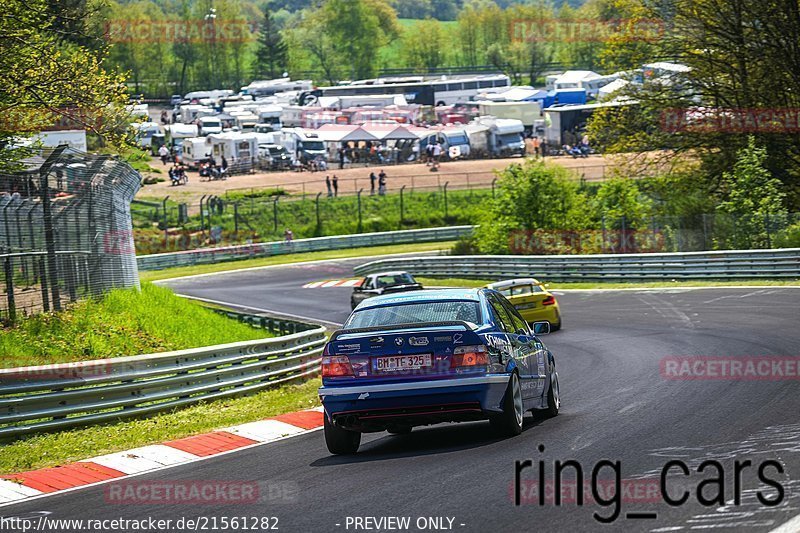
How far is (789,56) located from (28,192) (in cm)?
3013

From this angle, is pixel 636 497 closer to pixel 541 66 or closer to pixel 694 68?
pixel 694 68

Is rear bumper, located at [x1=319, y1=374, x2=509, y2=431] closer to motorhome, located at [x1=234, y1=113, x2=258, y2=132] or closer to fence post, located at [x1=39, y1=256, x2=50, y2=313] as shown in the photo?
fence post, located at [x1=39, y1=256, x2=50, y2=313]

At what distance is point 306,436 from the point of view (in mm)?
12125

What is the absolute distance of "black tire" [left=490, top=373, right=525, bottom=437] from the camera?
10.3 metres

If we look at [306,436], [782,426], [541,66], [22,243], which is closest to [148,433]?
[306,436]

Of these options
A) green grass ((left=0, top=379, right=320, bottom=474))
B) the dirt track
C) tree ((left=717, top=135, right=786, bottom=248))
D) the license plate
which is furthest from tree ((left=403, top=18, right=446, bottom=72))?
the license plate

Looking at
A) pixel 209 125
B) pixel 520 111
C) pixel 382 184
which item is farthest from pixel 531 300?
pixel 209 125

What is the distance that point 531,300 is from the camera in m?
24.4

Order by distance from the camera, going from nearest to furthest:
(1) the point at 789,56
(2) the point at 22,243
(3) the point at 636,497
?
(3) the point at 636,497, (2) the point at 22,243, (1) the point at 789,56

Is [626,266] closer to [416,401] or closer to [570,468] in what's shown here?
[416,401]

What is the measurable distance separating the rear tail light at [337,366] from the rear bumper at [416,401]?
0.45 feet

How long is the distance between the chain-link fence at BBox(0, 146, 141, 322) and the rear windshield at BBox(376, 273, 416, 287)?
11.5 metres

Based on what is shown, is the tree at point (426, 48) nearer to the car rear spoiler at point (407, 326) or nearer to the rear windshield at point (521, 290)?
the rear windshield at point (521, 290)

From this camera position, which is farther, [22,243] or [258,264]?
[258,264]
